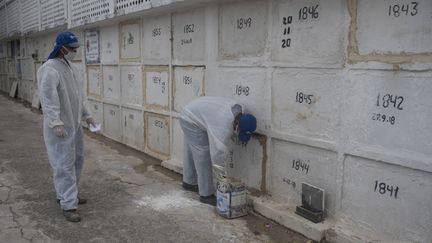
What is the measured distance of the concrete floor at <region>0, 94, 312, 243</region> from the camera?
3732mm

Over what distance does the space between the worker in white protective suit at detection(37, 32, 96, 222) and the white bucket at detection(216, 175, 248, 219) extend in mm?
1427

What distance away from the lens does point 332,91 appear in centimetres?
350

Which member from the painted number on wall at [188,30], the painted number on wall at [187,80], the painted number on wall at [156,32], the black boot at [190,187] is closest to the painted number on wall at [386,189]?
the black boot at [190,187]

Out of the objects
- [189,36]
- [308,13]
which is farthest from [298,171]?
[189,36]

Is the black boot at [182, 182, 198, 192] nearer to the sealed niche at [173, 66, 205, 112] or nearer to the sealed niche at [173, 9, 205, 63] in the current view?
the sealed niche at [173, 66, 205, 112]

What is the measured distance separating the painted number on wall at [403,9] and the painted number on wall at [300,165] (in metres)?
1.50

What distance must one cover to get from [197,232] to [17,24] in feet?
44.9

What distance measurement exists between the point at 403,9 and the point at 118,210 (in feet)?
10.8

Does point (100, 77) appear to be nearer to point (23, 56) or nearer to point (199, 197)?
point (199, 197)

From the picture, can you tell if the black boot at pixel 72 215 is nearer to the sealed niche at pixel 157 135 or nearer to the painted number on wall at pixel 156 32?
the sealed niche at pixel 157 135

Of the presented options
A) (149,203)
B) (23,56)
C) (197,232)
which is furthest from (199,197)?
(23,56)

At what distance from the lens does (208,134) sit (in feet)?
13.8

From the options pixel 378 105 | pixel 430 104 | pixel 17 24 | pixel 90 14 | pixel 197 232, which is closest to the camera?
pixel 430 104

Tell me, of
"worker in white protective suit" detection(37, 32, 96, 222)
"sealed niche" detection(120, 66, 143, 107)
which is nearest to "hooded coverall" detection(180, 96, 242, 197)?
"worker in white protective suit" detection(37, 32, 96, 222)
